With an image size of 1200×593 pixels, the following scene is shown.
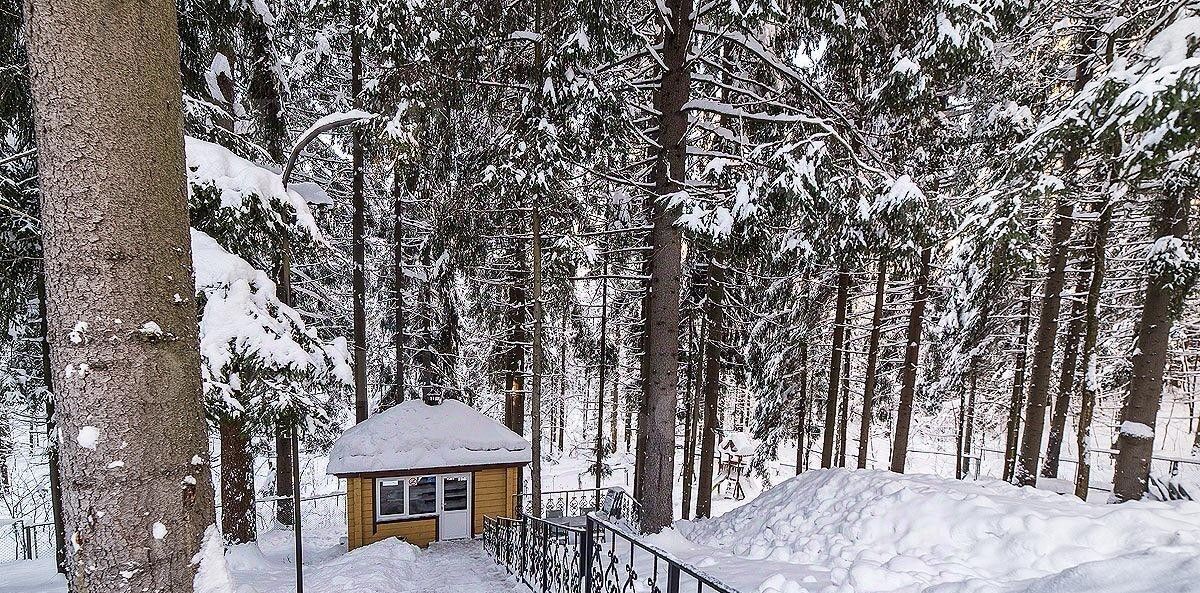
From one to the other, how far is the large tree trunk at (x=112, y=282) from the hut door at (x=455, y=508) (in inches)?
453

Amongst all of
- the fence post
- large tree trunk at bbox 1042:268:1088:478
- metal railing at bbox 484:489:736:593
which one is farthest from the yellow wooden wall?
large tree trunk at bbox 1042:268:1088:478

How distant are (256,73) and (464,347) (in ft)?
28.8

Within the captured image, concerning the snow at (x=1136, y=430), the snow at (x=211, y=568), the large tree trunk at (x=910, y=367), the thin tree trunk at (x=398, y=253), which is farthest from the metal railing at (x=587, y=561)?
the large tree trunk at (x=910, y=367)

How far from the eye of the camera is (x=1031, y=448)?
12.0 m

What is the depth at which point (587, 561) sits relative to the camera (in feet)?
17.0

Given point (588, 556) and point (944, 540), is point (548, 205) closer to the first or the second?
point (588, 556)

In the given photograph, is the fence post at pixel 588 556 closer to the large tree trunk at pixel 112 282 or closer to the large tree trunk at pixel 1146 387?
the large tree trunk at pixel 112 282

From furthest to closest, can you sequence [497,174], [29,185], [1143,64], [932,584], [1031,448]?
1. [1031,448]
2. [497,174]
3. [29,185]
4. [1143,64]
5. [932,584]

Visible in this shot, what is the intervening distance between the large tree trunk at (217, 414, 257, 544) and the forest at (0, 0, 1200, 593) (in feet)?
0.26

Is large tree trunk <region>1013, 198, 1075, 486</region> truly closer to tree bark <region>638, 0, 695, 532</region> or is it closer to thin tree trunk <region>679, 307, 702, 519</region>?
thin tree trunk <region>679, 307, 702, 519</region>

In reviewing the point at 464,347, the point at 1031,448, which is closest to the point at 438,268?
the point at 464,347

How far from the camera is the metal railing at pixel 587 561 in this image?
162 inches

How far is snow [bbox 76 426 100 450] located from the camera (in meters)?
1.82

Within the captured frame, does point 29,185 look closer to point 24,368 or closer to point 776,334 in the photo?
point 24,368
